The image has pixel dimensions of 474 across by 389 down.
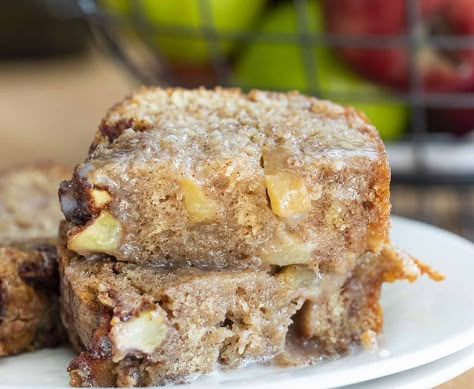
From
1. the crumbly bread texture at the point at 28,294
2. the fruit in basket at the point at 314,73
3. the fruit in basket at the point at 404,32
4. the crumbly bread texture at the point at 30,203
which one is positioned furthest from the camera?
the fruit in basket at the point at 314,73

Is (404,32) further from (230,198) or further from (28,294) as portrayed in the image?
(28,294)

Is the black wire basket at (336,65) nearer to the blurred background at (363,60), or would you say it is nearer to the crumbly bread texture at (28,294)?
the blurred background at (363,60)

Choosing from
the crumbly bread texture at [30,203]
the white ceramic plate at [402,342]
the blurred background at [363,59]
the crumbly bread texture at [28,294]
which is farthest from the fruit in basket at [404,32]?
the crumbly bread texture at [28,294]

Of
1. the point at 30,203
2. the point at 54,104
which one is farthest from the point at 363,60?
the point at 54,104

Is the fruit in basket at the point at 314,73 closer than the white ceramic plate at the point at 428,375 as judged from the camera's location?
No

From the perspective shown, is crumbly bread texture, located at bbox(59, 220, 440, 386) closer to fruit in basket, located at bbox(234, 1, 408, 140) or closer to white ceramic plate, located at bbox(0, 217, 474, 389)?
white ceramic plate, located at bbox(0, 217, 474, 389)

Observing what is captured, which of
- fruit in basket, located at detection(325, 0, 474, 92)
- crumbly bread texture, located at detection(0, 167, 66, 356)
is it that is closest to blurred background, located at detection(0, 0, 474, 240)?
fruit in basket, located at detection(325, 0, 474, 92)

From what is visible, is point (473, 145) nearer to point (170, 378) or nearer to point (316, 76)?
point (316, 76)
